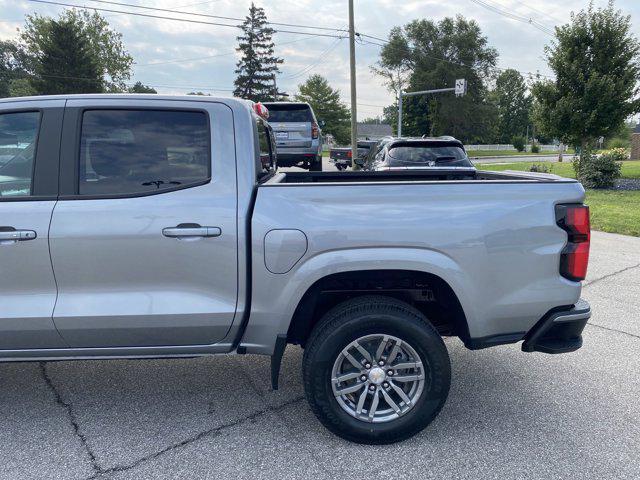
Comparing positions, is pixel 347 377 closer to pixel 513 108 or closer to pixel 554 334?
pixel 554 334

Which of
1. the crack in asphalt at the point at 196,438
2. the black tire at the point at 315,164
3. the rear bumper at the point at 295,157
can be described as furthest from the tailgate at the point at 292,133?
the crack in asphalt at the point at 196,438

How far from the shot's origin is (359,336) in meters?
2.58

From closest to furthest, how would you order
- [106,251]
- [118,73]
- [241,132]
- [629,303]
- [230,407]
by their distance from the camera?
[106,251], [241,132], [230,407], [629,303], [118,73]

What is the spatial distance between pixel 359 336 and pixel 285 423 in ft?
2.60

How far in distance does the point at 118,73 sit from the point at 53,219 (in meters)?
52.1

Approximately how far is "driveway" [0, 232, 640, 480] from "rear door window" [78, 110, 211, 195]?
1.46 meters

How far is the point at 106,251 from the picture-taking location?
2488mm

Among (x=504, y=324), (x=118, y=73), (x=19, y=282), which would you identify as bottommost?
(x=504, y=324)

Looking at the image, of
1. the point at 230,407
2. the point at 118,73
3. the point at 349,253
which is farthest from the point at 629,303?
the point at 118,73

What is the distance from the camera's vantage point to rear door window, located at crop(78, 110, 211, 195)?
8.58 feet

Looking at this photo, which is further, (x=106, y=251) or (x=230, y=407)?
(x=230, y=407)

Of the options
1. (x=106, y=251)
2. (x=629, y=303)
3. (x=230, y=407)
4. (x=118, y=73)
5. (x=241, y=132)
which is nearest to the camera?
(x=106, y=251)

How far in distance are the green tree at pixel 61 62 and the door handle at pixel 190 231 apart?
4490cm

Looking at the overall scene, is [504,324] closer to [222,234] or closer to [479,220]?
[479,220]
